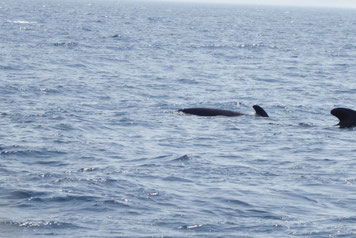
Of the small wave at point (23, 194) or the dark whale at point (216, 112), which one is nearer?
the small wave at point (23, 194)

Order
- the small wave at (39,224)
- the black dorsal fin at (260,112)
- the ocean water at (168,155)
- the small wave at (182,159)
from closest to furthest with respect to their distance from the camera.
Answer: the small wave at (39,224) < the ocean water at (168,155) < the small wave at (182,159) < the black dorsal fin at (260,112)

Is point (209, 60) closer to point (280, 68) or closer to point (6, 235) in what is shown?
point (280, 68)

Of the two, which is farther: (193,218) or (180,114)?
(180,114)

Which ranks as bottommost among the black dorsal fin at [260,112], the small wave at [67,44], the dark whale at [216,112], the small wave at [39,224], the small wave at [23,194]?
the small wave at [67,44]

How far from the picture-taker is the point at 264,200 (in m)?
15.7

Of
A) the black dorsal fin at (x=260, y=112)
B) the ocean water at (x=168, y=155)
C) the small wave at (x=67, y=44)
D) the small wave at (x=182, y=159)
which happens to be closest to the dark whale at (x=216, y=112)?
the black dorsal fin at (x=260, y=112)

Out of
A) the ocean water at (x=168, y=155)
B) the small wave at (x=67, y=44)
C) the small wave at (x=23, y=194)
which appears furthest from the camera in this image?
the small wave at (x=67, y=44)

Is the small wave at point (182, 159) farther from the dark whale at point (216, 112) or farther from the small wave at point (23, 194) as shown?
the dark whale at point (216, 112)

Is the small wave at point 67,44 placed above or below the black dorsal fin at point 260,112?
below

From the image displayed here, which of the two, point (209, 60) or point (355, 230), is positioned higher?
point (355, 230)

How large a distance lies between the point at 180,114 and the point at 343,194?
10963 mm

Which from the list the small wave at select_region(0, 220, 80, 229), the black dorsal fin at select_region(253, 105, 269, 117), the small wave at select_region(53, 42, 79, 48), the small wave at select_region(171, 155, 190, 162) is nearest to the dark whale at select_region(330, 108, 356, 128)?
the black dorsal fin at select_region(253, 105, 269, 117)

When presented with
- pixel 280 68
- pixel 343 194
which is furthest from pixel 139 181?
pixel 280 68

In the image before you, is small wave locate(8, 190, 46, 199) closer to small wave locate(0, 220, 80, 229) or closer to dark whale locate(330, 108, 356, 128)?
small wave locate(0, 220, 80, 229)
